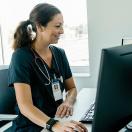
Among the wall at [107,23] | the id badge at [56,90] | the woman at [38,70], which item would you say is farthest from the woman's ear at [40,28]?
the wall at [107,23]

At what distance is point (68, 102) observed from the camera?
5.30 ft

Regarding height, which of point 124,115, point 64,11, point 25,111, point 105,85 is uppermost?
point 64,11

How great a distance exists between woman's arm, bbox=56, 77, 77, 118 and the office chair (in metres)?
0.37

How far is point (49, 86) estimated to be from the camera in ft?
5.05

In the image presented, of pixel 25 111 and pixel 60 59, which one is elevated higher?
pixel 60 59

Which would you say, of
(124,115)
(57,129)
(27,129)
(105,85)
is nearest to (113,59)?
(105,85)


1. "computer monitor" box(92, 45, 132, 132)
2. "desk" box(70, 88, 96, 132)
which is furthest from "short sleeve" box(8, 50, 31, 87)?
"computer monitor" box(92, 45, 132, 132)

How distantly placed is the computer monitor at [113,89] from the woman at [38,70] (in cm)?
62

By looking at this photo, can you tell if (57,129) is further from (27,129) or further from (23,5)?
(23,5)

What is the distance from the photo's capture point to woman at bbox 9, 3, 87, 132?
1.43 meters

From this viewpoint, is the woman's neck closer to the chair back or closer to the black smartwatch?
the chair back

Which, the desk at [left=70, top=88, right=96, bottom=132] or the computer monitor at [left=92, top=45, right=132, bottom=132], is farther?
the desk at [left=70, top=88, right=96, bottom=132]

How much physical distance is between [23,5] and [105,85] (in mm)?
2012

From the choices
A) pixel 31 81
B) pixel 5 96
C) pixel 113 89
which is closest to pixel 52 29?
pixel 31 81
